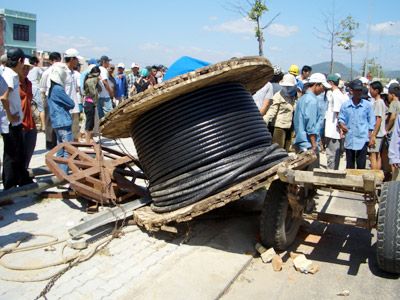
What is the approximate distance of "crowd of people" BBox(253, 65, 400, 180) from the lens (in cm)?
628

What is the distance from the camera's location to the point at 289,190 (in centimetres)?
398

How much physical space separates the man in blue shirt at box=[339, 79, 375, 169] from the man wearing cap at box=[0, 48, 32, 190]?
4848 millimetres

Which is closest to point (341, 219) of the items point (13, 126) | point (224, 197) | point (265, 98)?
point (224, 197)

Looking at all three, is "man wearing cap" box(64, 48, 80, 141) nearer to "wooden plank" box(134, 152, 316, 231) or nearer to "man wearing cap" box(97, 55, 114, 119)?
"man wearing cap" box(97, 55, 114, 119)

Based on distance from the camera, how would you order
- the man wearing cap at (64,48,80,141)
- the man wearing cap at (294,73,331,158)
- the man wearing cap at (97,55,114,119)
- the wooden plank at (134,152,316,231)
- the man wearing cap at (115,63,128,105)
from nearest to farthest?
the wooden plank at (134,152,316,231) → the man wearing cap at (294,73,331,158) → the man wearing cap at (64,48,80,141) → the man wearing cap at (97,55,114,119) → the man wearing cap at (115,63,128,105)

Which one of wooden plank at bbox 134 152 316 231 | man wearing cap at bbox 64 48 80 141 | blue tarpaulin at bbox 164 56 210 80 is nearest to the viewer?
wooden plank at bbox 134 152 316 231

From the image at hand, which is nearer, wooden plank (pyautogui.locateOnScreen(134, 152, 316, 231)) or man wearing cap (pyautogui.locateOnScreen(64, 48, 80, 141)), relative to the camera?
wooden plank (pyautogui.locateOnScreen(134, 152, 316, 231))

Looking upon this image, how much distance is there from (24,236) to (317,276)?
123 inches

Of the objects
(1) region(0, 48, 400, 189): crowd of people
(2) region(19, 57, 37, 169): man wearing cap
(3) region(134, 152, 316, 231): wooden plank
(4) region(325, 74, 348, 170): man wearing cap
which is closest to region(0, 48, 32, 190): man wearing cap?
(1) region(0, 48, 400, 189): crowd of people

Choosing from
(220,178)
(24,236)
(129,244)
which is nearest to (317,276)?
(220,178)

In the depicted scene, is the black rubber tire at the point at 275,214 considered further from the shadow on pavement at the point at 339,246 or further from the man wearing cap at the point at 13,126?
the man wearing cap at the point at 13,126

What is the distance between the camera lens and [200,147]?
434 centimetres

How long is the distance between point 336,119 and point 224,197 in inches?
179

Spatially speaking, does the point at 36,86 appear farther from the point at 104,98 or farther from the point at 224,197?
the point at 224,197
